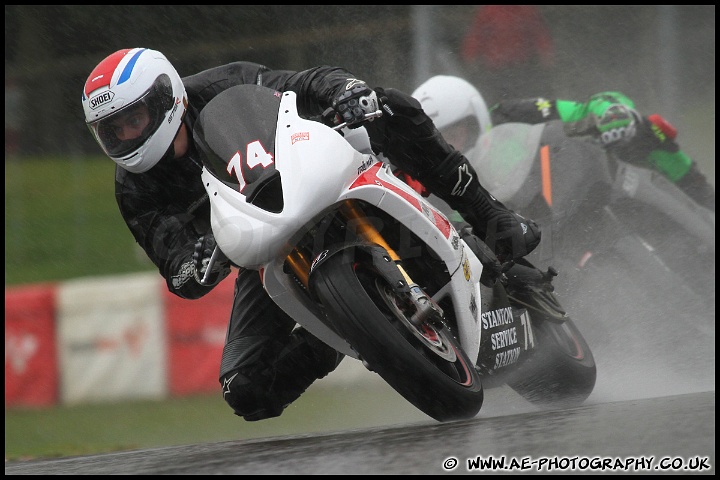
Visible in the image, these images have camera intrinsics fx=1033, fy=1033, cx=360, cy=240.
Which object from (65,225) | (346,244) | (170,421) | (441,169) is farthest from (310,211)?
(65,225)

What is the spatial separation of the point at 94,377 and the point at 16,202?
4991 millimetres

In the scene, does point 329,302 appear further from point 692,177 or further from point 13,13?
point 13,13

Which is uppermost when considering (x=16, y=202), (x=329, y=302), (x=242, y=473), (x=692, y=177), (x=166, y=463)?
(x=329, y=302)

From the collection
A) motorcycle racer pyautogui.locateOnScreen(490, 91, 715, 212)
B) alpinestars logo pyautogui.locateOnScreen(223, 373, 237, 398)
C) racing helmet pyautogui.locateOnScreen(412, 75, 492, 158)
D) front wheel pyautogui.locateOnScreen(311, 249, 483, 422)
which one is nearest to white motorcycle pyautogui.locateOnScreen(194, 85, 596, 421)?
front wheel pyautogui.locateOnScreen(311, 249, 483, 422)

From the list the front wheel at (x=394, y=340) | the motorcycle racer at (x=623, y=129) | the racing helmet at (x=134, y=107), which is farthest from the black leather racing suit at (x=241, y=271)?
the motorcycle racer at (x=623, y=129)

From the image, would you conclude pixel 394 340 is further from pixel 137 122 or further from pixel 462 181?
pixel 137 122

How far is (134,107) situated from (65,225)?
11.9 metres

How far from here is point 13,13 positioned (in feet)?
49.3

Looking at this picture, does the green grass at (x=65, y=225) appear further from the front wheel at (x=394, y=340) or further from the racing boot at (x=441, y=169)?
the front wheel at (x=394, y=340)

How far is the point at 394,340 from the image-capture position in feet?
12.0

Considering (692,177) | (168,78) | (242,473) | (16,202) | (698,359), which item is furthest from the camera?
(16,202)

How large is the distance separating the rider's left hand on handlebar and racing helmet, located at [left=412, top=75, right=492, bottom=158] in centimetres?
225

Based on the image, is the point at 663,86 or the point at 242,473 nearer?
the point at 242,473

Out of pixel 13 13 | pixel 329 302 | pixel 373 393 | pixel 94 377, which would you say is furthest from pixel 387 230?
pixel 13 13
